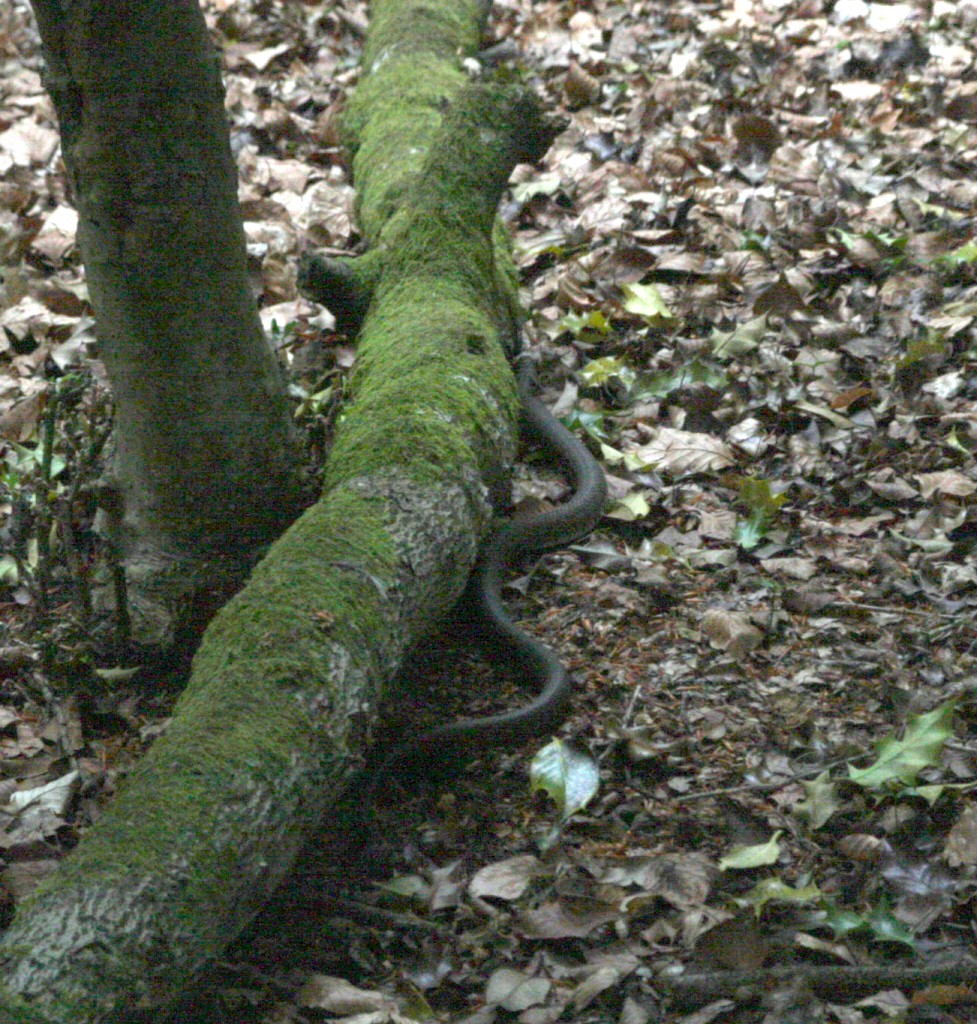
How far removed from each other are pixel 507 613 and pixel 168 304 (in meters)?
1.23

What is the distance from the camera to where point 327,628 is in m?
2.50

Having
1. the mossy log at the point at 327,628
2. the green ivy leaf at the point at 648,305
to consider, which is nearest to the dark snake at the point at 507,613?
the mossy log at the point at 327,628

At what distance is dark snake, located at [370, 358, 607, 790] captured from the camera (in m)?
2.83

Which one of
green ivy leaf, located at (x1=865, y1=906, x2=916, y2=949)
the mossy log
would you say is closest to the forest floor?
green ivy leaf, located at (x1=865, y1=906, x2=916, y2=949)

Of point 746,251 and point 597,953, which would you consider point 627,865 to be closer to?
point 597,953

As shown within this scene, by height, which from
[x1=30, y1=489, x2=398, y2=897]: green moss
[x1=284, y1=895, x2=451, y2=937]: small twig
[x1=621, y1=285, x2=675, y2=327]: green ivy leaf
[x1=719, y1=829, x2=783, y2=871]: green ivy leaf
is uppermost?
[x1=621, y1=285, x2=675, y2=327]: green ivy leaf

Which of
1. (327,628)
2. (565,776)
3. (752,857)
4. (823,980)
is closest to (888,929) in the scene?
(823,980)

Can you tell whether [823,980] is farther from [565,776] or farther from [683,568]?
[683,568]

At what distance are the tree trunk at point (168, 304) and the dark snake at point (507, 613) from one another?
0.60 metres

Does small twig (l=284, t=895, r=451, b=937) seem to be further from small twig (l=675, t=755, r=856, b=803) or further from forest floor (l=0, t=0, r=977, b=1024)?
small twig (l=675, t=755, r=856, b=803)

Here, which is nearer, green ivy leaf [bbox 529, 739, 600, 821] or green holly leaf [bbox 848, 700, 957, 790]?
green holly leaf [bbox 848, 700, 957, 790]

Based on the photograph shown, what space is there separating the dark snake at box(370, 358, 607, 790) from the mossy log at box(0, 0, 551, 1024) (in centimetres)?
22

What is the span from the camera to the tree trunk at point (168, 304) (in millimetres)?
2592

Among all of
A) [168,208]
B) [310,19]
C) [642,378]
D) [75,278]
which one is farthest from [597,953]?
[310,19]
